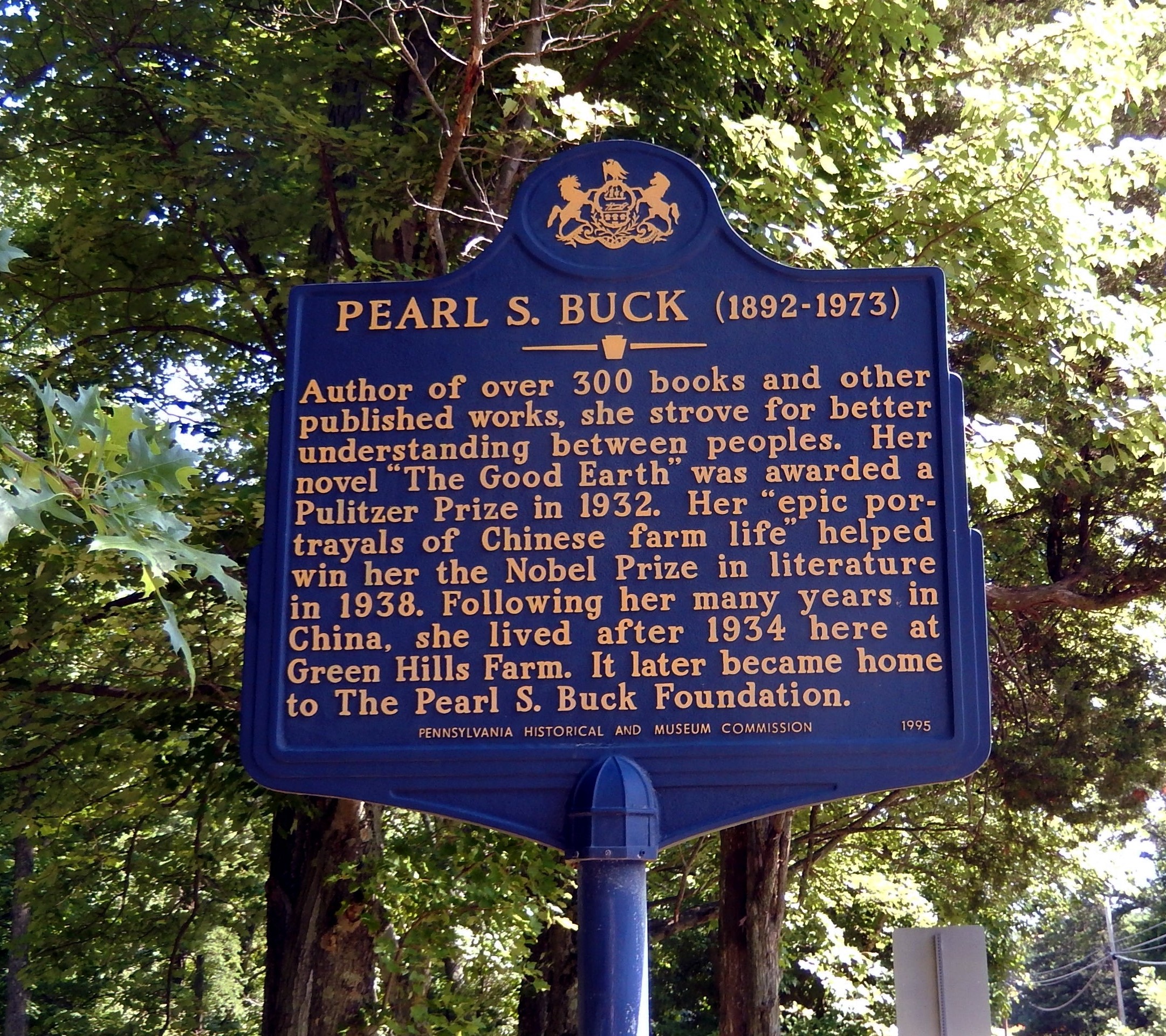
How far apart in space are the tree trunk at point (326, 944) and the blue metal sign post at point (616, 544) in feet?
14.7

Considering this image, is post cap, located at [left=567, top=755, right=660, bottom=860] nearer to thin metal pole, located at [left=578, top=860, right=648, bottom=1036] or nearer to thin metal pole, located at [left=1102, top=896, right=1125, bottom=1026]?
thin metal pole, located at [left=578, top=860, right=648, bottom=1036]

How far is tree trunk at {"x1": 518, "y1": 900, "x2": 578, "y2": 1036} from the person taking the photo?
46.1ft

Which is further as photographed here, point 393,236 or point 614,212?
point 393,236

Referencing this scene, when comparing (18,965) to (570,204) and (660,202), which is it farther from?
(660,202)

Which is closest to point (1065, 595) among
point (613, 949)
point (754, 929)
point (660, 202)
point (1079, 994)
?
point (754, 929)

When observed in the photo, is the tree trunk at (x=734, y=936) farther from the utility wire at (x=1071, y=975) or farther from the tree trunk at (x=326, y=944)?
the utility wire at (x=1071, y=975)

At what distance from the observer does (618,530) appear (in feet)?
16.3

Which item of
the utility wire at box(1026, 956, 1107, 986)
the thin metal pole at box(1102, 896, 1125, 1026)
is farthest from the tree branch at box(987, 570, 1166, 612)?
the utility wire at box(1026, 956, 1107, 986)

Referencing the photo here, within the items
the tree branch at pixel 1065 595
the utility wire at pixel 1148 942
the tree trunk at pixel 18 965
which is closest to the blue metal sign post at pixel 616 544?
the tree branch at pixel 1065 595

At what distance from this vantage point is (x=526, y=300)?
529 cm

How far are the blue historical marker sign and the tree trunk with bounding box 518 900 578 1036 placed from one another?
9696 millimetres

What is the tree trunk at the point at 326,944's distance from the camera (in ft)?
29.6

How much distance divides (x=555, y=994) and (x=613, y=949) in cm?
1042

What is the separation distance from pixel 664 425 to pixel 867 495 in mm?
829
